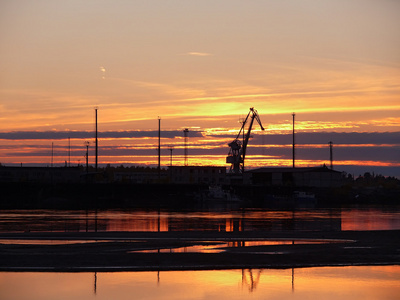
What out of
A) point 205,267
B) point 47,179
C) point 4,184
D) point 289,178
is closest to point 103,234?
point 205,267

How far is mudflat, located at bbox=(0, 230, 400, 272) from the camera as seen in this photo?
2922 cm

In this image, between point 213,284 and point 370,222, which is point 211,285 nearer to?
point 213,284

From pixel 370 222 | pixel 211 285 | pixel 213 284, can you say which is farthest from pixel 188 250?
pixel 370 222

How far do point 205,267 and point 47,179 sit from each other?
12810cm

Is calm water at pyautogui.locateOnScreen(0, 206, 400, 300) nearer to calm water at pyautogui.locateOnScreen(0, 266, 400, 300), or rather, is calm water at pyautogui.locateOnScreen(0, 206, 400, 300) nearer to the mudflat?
calm water at pyautogui.locateOnScreen(0, 266, 400, 300)

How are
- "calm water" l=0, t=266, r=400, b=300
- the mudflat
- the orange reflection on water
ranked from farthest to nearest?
the orange reflection on water
the mudflat
"calm water" l=0, t=266, r=400, b=300

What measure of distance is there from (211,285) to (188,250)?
926 cm

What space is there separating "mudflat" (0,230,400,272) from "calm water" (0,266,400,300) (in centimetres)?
130

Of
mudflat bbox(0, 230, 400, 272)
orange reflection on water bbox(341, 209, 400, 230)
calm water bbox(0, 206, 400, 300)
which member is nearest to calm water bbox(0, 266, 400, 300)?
calm water bbox(0, 206, 400, 300)

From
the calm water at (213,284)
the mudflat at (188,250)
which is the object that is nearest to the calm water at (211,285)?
the calm water at (213,284)

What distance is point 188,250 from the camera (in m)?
34.4

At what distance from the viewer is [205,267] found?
94.5ft

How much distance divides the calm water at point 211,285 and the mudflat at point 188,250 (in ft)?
4.27

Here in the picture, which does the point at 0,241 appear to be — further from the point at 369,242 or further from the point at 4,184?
the point at 4,184
